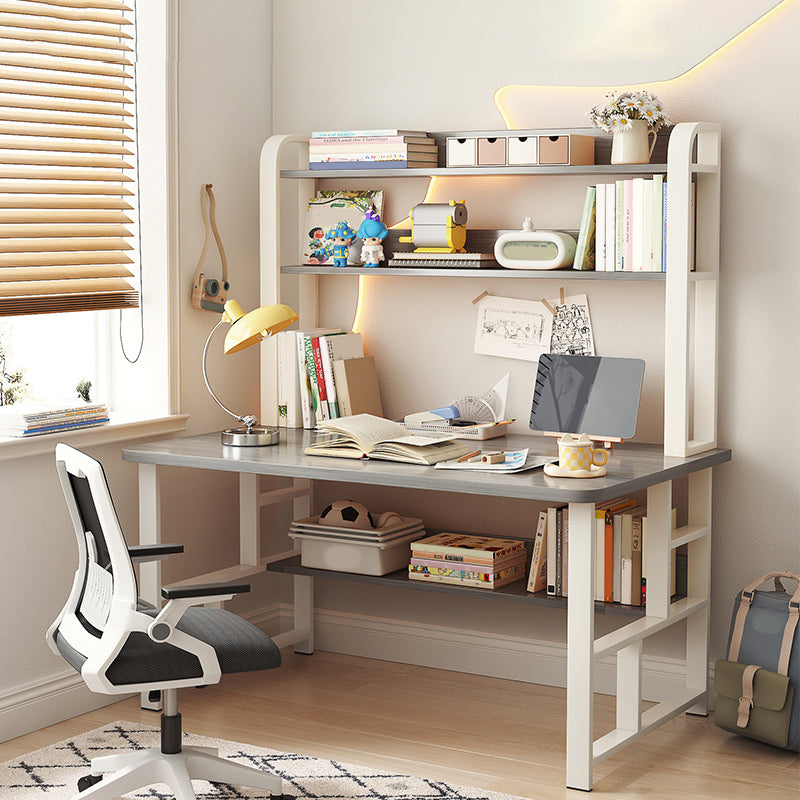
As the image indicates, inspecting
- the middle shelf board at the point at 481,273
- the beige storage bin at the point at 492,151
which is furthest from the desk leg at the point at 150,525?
the beige storage bin at the point at 492,151

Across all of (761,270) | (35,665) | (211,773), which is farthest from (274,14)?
(211,773)

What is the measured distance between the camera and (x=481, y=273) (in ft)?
11.3

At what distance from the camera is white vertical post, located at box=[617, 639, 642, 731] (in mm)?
3082

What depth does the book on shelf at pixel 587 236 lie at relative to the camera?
3.32m

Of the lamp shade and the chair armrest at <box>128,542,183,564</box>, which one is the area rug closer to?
the chair armrest at <box>128,542,183,564</box>

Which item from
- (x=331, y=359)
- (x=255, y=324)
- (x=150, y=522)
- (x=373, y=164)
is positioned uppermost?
(x=373, y=164)

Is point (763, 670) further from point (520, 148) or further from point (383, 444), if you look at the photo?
point (520, 148)

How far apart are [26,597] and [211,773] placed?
0.84 metres

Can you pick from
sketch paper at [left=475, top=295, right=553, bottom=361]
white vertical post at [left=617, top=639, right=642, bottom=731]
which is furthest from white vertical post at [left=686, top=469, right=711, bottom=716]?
sketch paper at [left=475, top=295, right=553, bottom=361]

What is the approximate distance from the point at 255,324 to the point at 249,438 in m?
0.36

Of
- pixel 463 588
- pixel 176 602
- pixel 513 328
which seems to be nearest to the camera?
pixel 176 602

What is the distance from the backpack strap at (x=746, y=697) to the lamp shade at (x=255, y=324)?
1513 millimetres

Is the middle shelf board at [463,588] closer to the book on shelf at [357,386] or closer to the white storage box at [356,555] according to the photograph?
the white storage box at [356,555]

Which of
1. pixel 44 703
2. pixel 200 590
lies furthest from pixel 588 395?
pixel 44 703
